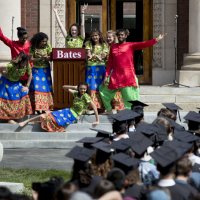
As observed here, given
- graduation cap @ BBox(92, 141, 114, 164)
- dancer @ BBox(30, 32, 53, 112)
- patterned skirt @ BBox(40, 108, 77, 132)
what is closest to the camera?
graduation cap @ BBox(92, 141, 114, 164)

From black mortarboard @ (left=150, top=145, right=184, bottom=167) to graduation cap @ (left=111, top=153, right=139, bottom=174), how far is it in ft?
0.68

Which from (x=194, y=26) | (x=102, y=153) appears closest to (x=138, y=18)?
(x=194, y=26)

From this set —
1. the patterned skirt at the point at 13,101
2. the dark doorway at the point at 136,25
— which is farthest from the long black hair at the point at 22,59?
the dark doorway at the point at 136,25

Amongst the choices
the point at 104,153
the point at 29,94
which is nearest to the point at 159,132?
the point at 104,153

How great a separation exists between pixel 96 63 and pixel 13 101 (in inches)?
67.1

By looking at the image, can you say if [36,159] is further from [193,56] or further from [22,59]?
[193,56]

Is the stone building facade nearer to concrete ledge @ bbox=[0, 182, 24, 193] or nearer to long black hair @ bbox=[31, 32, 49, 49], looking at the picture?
long black hair @ bbox=[31, 32, 49, 49]

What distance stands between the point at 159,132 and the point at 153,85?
531 inches

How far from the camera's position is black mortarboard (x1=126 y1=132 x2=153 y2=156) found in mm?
12320

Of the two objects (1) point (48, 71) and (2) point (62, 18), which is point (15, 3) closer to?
(2) point (62, 18)

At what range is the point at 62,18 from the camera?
90.1 feet

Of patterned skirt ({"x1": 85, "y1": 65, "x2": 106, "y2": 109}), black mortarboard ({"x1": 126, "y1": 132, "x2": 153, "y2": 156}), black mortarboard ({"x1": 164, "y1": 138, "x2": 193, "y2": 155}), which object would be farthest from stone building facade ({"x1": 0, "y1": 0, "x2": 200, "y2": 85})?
black mortarboard ({"x1": 164, "y1": 138, "x2": 193, "y2": 155})

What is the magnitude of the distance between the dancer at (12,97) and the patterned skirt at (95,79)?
3.92 ft

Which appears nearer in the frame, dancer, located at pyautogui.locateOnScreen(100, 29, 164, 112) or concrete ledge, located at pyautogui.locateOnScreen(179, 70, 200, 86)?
dancer, located at pyautogui.locateOnScreen(100, 29, 164, 112)
